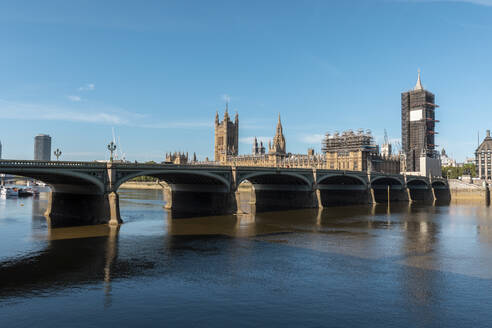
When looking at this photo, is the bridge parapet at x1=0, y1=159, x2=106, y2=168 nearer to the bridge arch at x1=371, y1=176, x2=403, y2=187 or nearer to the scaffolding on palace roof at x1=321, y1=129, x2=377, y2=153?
the bridge arch at x1=371, y1=176, x2=403, y2=187

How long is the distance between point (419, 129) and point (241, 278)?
187m

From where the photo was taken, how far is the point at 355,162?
170 m

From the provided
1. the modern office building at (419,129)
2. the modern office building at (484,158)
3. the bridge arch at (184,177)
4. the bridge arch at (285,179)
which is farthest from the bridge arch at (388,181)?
the modern office building at (484,158)

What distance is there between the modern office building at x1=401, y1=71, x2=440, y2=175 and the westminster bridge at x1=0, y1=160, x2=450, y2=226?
65.1 m

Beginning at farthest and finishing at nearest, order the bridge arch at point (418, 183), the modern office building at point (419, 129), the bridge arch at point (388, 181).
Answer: the modern office building at point (419, 129), the bridge arch at point (418, 183), the bridge arch at point (388, 181)

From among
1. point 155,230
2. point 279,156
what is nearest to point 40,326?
point 155,230

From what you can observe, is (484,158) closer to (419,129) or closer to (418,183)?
(419,129)

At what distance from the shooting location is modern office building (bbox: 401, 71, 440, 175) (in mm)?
191625

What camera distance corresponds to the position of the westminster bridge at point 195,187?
5434cm

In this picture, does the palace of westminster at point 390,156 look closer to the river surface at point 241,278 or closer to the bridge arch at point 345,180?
the bridge arch at point 345,180

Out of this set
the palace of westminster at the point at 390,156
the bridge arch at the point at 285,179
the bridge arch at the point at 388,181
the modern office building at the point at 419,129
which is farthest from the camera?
the modern office building at the point at 419,129

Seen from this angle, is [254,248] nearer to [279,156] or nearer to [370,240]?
[370,240]

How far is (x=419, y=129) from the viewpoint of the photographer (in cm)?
19325

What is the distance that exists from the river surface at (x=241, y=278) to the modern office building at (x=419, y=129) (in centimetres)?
14855
